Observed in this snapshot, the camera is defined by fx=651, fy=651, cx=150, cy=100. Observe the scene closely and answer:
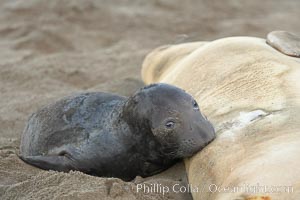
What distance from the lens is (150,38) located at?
663 centimetres

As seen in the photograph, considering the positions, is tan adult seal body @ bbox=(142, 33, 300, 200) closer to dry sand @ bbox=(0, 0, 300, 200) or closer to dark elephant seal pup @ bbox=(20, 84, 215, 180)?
dark elephant seal pup @ bbox=(20, 84, 215, 180)

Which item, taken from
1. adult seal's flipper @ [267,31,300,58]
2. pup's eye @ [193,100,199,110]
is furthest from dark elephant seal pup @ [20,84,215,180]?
adult seal's flipper @ [267,31,300,58]

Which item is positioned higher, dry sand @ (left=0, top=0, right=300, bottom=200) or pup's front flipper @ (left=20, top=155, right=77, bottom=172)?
pup's front flipper @ (left=20, top=155, right=77, bottom=172)

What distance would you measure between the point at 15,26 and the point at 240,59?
12.8 ft

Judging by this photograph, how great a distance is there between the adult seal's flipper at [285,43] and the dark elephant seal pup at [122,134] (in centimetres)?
80

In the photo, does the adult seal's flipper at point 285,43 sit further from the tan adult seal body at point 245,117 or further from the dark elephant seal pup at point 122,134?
the dark elephant seal pup at point 122,134

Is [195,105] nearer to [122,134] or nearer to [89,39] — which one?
[122,134]

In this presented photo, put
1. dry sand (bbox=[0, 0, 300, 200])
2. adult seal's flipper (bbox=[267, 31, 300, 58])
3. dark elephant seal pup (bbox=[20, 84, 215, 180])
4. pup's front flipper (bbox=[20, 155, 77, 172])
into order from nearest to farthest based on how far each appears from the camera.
Answer: dark elephant seal pup (bbox=[20, 84, 215, 180])
pup's front flipper (bbox=[20, 155, 77, 172])
adult seal's flipper (bbox=[267, 31, 300, 58])
dry sand (bbox=[0, 0, 300, 200])

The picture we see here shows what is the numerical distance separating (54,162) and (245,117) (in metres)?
1.03

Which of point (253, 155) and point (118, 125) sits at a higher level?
point (253, 155)

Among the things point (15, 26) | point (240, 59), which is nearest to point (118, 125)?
point (240, 59)

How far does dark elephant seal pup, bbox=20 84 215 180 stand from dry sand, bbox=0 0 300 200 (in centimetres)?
11

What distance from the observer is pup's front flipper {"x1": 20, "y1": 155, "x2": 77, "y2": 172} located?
3.29 m

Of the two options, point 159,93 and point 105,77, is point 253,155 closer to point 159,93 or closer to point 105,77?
point 159,93
